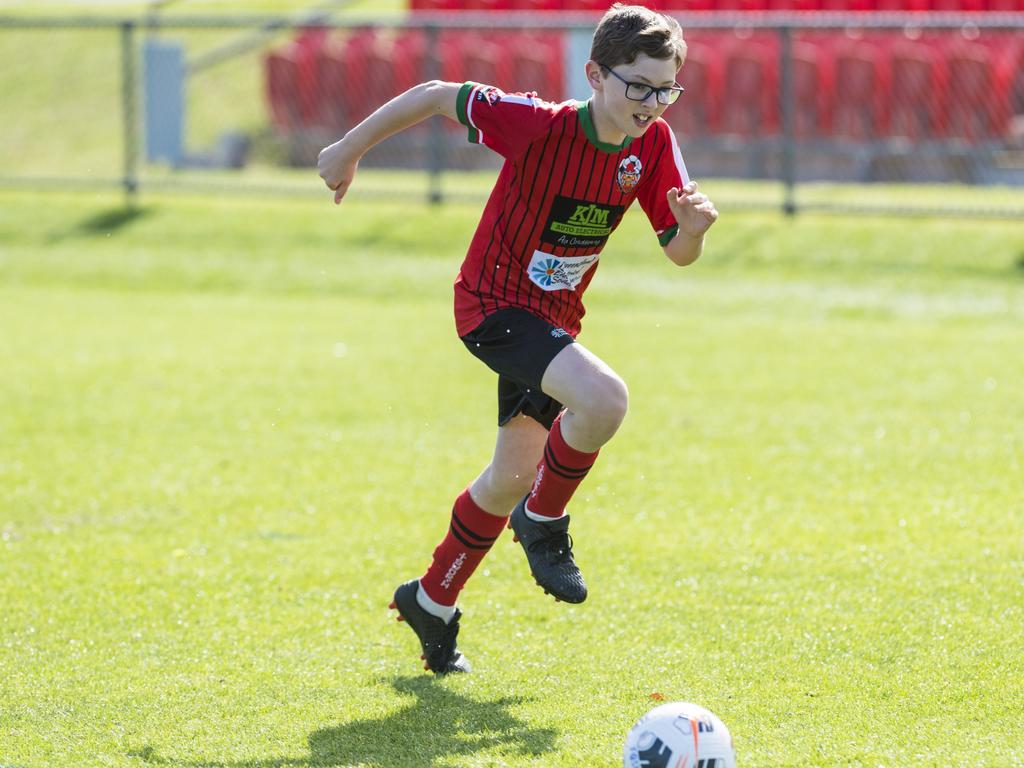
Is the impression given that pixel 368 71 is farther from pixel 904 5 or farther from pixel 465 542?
pixel 465 542

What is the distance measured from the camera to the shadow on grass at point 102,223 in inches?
559

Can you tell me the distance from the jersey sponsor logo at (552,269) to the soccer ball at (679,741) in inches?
55.2

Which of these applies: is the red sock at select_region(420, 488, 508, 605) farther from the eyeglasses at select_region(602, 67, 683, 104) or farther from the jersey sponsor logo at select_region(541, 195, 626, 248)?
the eyeglasses at select_region(602, 67, 683, 104)

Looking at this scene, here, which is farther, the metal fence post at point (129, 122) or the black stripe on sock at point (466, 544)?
the metal fence post at point (129, 122)

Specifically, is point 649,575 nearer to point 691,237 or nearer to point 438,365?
point 691,237

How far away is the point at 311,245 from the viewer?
44.3 feet

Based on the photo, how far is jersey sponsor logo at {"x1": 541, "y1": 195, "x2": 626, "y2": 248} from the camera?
419cm

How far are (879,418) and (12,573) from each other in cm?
445

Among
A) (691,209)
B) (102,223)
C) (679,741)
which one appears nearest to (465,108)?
(691,209)

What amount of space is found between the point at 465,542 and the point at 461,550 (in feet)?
0.09

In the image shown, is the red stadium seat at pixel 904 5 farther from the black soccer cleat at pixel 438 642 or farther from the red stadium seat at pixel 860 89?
the black soccer cleat at pixel 438 642

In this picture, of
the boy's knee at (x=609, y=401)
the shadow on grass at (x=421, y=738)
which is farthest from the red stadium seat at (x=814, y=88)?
the shadow on grass at (x=421, y=738)

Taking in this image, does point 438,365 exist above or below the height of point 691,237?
below

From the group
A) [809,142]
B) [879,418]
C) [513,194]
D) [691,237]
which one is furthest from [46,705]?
[809,142]
